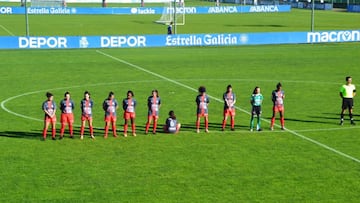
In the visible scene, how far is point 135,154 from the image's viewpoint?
23453 mm

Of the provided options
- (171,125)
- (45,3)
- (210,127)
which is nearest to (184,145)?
(171,125)

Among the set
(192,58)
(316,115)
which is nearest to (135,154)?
(316,115)

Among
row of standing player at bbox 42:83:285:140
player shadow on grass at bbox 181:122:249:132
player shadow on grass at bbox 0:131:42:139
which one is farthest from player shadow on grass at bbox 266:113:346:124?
player shadow on grass at bbox 0:131:42:139

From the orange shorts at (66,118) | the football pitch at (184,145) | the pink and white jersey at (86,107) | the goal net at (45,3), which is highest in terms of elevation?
the goal net at (45,3)

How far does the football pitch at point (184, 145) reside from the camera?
19234 millimetres

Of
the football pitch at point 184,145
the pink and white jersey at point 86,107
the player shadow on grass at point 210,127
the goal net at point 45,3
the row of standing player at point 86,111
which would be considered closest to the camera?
the football pitch at point 184,145

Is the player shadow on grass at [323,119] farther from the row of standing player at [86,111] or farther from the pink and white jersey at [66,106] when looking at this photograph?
the pink and white jersey at [66,106]

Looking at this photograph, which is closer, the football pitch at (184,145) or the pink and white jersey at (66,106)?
the football pitch at (184,145)

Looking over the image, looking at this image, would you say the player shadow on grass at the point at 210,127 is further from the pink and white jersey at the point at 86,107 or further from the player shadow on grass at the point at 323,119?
the pink and white jersey at the point at 86,107

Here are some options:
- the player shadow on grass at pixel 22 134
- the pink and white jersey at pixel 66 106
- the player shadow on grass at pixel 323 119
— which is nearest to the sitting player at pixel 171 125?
the pink and white jersey at pixel 66 106

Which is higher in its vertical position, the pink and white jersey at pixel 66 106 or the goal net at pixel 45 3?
the goal net at pixel 45 3

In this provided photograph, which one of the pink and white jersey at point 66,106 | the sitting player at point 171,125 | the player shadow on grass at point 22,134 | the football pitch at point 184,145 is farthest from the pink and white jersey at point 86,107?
the sitting player at point 171,125

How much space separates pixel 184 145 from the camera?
81.7 feet

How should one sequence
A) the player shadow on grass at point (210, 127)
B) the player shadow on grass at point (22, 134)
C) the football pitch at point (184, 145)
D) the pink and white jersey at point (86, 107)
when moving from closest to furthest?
the football pitch at point (184, 145), the pink and white jersey at point (86, 107), the player shadow on grass at point (22, 134), the player shadow on grass at point (210, 127)
